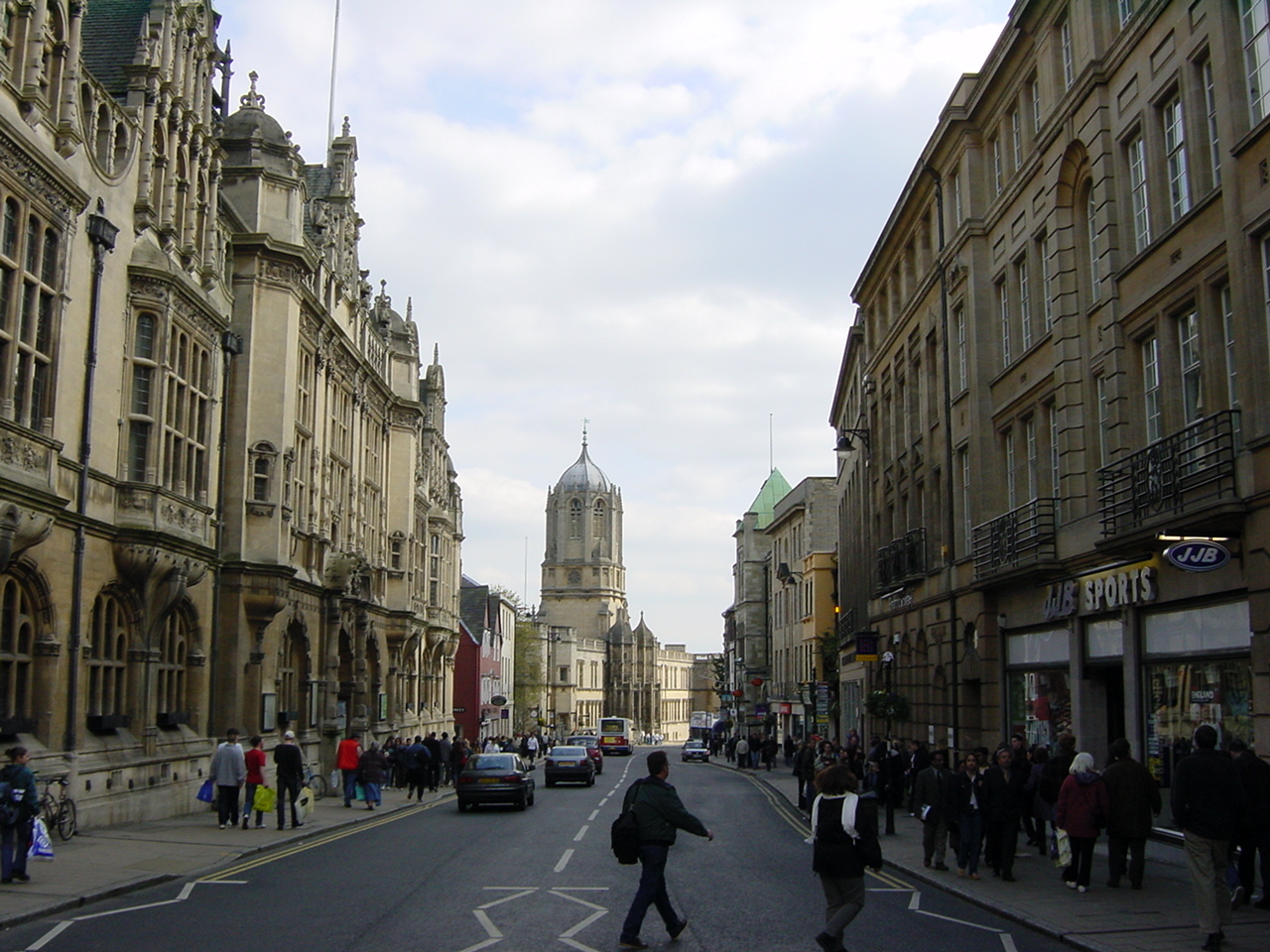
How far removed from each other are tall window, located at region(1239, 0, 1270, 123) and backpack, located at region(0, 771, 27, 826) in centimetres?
1604

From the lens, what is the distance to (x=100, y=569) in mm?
22344

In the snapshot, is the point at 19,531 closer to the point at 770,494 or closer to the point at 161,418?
the point at 161,418

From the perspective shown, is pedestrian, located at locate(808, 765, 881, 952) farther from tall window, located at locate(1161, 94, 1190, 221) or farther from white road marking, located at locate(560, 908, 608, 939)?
tall window, located at locate(1161, 94, 1190, 221)

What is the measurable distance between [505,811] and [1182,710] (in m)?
15.9

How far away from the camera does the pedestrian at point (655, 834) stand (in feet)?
35.4

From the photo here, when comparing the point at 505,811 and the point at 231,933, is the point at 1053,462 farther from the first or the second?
the point at 231,933

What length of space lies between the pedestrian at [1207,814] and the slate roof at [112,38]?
2223cm

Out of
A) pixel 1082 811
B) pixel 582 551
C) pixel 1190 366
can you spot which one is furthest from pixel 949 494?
pixel 582 551

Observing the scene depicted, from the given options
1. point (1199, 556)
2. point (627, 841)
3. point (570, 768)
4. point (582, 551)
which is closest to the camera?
point (627, 841)

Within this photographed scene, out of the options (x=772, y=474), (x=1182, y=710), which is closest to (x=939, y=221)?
(x=1182, y=710)

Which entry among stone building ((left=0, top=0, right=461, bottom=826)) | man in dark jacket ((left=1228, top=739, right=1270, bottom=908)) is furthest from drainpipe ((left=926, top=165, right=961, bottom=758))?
stone building ((left=0, top=0, right=461, bottom=826))

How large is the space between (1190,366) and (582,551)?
531ft

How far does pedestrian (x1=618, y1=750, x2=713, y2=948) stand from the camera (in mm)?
10805

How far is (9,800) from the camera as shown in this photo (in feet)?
45.8
